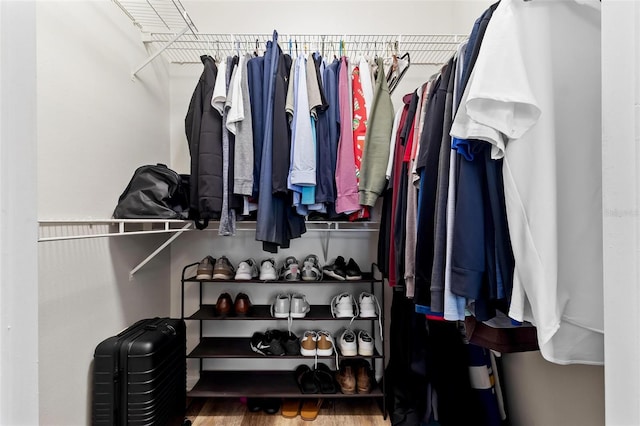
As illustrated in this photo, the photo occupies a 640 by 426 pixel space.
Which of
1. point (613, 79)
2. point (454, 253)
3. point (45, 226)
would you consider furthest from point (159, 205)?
point (613, 79)

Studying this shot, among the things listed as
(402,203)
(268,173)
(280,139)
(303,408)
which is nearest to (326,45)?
(280,139)

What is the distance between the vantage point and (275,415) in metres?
1.64

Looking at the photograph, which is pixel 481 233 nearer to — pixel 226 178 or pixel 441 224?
pixel 441 224

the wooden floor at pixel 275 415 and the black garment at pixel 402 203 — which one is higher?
the black garment at pixel 402 203

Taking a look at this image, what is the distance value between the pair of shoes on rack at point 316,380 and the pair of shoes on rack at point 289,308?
349 millimetres

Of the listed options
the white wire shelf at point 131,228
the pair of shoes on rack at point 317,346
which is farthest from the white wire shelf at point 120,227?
the pair of shoes on rack at point 317,346

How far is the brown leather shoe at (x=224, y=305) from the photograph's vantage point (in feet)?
5.67

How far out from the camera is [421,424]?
59.1 inches

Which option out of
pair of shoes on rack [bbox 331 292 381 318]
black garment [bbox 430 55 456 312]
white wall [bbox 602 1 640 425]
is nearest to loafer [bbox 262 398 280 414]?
pair of shoes on rack [bbox 331 292 381 318]

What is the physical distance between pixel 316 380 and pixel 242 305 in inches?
23.4

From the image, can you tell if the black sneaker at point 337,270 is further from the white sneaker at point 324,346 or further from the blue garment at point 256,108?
the blue garment at point 256,108

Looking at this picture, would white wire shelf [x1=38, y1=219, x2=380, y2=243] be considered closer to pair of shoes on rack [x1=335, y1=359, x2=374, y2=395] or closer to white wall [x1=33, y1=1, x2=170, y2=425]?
white wall [x1=33, y1=1, x2=170, y2=425]

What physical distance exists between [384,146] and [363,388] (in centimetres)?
130

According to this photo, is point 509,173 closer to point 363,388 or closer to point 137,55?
point 363,388
